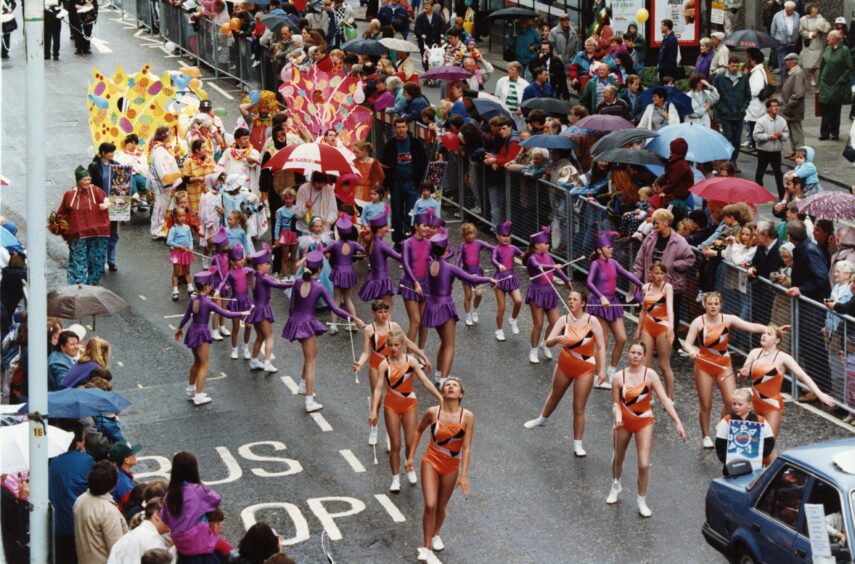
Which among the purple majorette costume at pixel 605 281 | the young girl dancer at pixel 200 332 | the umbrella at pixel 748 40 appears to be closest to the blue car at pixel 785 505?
the purple majorette costume at pixel 605 281

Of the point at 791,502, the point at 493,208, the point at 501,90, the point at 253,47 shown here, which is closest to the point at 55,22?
the point at 253,47

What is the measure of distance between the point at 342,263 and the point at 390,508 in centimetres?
555

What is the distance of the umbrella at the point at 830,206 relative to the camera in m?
19.0

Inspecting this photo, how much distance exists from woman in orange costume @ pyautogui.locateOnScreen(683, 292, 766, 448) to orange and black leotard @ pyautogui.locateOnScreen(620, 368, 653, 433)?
4.10ft

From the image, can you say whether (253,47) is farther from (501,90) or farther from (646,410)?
(646,410)

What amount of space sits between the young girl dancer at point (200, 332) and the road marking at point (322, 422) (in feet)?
4.45

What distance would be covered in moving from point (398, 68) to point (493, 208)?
653cm

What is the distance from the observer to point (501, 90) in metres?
28.8

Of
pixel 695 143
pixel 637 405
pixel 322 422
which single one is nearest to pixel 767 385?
pixel 637 405

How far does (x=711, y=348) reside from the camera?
1719cm

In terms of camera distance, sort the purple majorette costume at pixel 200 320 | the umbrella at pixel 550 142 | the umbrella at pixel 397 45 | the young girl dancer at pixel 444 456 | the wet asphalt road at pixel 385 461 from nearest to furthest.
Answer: the young girl dancer at pixel 444 456
the wet asphalt road at pixel 385 461
the purple majorette costume at pixel 200 320
the umbrella at pixel 550 142
the umbrella at pixel 397 45

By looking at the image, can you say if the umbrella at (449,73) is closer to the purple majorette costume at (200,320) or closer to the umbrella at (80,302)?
the purple majorette costume at (200,320)

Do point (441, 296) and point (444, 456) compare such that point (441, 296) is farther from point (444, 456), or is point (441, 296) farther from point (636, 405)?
point (444, 456)

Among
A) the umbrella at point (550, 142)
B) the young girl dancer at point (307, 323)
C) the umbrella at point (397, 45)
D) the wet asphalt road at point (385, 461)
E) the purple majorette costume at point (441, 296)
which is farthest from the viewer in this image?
the umbrella at point (397, 45)
